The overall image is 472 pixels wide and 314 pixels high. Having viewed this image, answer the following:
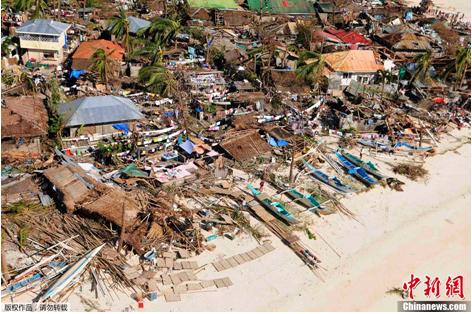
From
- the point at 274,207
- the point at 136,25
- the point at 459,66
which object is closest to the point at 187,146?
the point at 274,207

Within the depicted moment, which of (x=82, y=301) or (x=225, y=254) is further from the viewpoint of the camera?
(x=225, y=254)

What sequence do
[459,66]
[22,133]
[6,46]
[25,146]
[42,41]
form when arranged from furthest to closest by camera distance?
[459,66] < [42,41] < [6,46] < [25,146] < [22,133]

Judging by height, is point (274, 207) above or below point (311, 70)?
below

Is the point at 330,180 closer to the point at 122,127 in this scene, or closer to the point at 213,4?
the point at 122,127

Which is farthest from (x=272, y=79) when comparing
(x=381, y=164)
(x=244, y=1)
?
(x=244, y=1)

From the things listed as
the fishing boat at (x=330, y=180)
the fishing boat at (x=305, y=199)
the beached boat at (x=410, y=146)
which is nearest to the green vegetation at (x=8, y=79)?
the fishing boat at (x=330, y=180)

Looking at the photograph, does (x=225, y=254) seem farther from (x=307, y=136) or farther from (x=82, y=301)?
(x=307, y=136)
